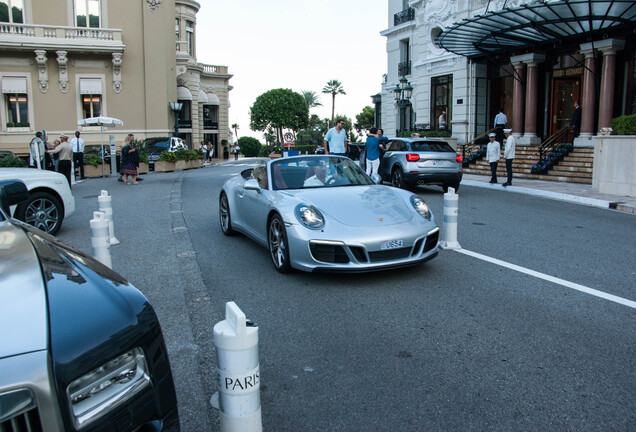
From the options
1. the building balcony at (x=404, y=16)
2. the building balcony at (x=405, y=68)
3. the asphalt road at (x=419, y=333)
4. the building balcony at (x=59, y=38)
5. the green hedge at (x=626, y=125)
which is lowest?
the asphalt road at (x=419, y=333)

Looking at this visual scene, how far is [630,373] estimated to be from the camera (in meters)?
3.65

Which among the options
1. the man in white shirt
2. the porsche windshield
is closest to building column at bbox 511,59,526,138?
the man in white shirt

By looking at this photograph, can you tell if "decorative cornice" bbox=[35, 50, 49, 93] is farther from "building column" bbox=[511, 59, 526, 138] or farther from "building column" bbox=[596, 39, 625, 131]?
"building column" bbox=[596, 39, 625, 131]

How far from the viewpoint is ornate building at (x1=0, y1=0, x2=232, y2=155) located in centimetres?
3103

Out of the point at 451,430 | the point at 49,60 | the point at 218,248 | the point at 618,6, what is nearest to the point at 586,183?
the point at 618,6

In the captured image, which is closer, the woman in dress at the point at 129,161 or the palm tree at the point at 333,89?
the woman in dress at the point at 129,161

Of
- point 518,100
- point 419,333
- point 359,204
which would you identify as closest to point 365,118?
point 518,100

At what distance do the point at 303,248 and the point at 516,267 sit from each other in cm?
268

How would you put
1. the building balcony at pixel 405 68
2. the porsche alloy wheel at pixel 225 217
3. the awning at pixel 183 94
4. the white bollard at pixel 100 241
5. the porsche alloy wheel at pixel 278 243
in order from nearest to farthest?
the white bollard at pixel 100 241 → the porsche alloy wheel at pixel 278 243 → the porsche alloy wheel at pixel 225 217 → the building balcony at pixel 405 68 → the awning at pixel 183 94

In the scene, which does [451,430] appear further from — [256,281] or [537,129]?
[537,129]

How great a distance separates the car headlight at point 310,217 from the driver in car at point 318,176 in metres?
1.07

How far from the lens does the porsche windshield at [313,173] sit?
23.1 feet

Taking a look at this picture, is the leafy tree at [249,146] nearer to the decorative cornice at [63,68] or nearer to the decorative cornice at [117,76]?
the decorative cornice at [117,76]

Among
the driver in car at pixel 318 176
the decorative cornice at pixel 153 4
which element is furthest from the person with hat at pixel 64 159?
the decorative cornice at pixel 153 4
